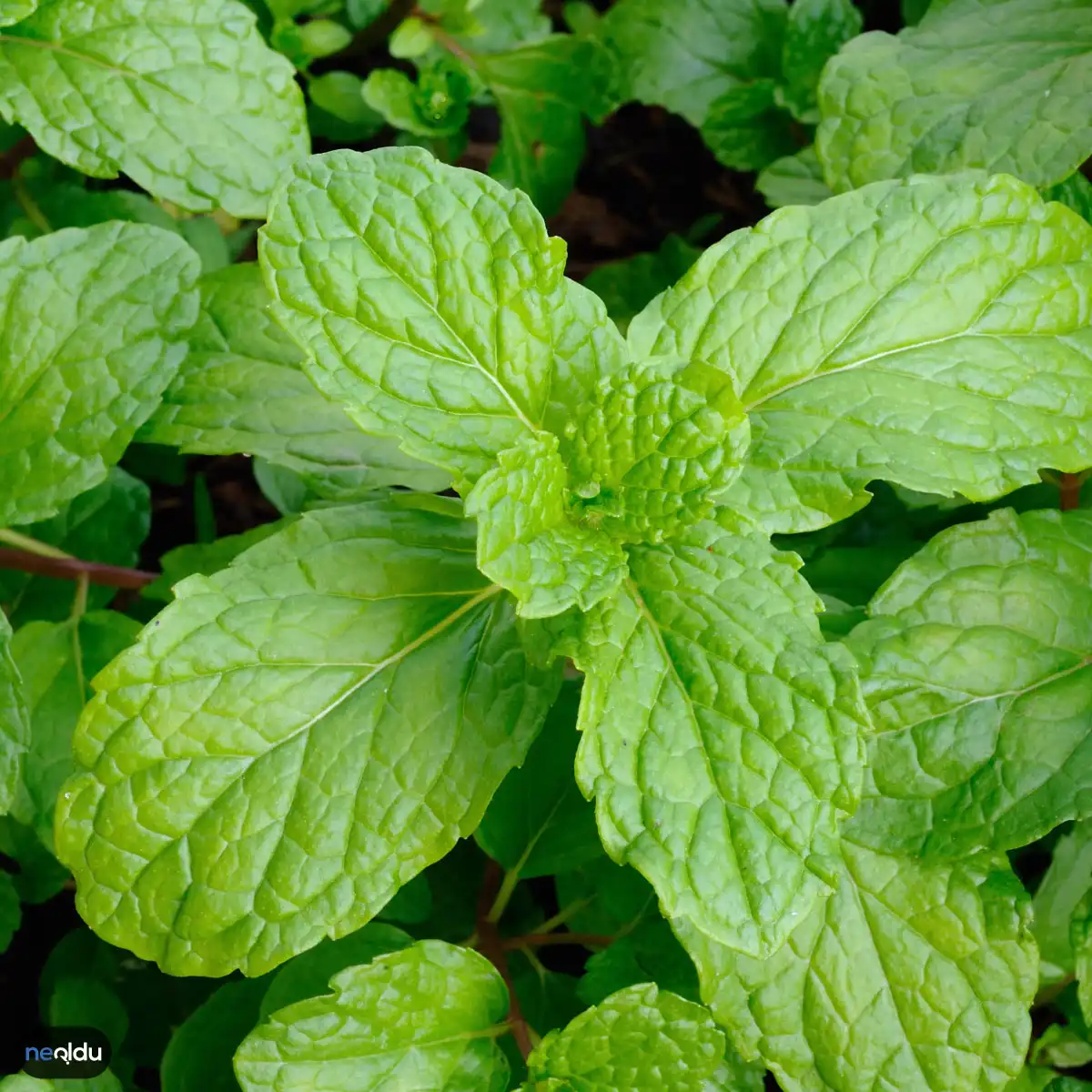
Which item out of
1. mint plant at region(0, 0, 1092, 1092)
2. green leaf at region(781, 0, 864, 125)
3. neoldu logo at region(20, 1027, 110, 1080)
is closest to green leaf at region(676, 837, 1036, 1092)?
mint plant at region(0, 0, 1092, 1092)

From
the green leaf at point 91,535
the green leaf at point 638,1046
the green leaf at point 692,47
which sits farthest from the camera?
the green leaf at point 692,47

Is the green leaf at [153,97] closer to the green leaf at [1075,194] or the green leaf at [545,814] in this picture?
Answer: the green leaf at [545,814]

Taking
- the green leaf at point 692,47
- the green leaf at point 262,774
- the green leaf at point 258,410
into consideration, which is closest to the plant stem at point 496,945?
the green leaf at point 262,774

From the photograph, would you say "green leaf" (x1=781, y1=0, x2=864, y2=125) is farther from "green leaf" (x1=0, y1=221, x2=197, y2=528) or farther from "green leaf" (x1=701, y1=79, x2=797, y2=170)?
"green leaf" (x1=0, y1=221, x2=197, y2=528)

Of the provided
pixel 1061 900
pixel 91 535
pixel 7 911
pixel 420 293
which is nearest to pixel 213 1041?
pixel 7 911

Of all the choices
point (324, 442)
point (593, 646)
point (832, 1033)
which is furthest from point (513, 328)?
point (832, 1033)

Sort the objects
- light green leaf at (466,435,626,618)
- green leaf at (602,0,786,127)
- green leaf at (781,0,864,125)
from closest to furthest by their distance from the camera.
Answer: light green leaf at (466,435,626,618) → green leaf at (781,0,864,125) → green leaf at (602,0,786,127)

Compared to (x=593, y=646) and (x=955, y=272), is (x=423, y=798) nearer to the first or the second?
(x=593, y=646)
